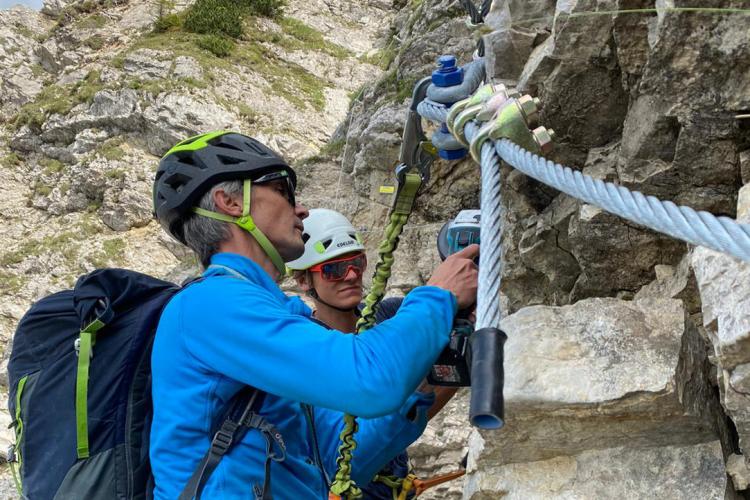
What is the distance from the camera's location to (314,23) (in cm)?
3002

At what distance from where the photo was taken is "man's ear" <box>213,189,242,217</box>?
108 inches

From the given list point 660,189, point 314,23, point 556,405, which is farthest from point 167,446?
point 314,23

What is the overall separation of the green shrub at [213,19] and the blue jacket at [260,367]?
25774 millimetres

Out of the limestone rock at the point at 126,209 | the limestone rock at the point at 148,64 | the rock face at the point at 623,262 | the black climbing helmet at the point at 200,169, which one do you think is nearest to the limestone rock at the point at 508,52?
the rock face at the point at 623,262

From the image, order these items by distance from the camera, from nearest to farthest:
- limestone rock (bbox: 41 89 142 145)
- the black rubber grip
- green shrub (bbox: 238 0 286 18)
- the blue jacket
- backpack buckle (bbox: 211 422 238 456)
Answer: the black rubber grip → the blue jacket → backpack buckle (bbox: 211 422 238 456) → limestone rock (bbox: 41 89 142 145) → green shrub (bbox: 238 0 286 18)

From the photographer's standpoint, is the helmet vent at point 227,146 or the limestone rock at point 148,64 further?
the limestone rock at point 148,64

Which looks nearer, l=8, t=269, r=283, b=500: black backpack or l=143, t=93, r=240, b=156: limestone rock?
l=8, t=269, r=283, b=500: black backpack

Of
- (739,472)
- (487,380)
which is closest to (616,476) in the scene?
(739,472)

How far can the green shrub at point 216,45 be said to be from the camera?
24.8 meters

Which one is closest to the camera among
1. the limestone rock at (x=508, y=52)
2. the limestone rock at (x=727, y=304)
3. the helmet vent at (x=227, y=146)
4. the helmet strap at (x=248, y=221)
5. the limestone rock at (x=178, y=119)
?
the limestone rock at (x=727, y=304)

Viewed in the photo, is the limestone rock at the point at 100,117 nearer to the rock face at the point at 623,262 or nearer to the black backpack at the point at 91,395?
the rock face at the point at 623,262

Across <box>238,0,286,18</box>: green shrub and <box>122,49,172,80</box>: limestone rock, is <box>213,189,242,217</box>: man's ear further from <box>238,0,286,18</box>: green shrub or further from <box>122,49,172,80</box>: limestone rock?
<box>238,0,286,18</box>: green shrub

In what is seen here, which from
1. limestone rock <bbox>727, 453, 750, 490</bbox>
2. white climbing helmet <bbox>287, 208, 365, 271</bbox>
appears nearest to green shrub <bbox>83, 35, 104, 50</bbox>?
white climbing helmet <bbox>287, 208, 365, 271</bbox>

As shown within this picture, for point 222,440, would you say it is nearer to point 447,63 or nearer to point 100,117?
point 447,63
